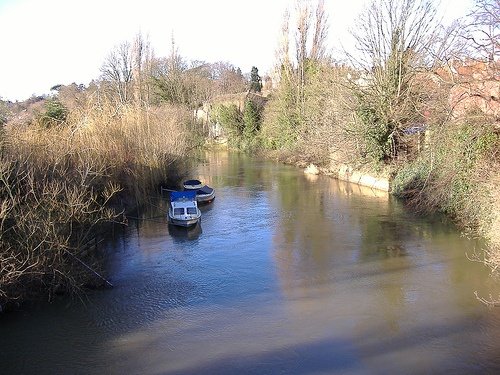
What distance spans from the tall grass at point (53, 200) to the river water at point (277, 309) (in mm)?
648

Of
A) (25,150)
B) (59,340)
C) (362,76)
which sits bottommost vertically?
(59,340)

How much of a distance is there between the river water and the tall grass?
0.65 m

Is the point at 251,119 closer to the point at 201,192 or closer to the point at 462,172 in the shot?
the point at 201,192

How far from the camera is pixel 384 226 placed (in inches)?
537

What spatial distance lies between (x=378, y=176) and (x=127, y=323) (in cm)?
1430

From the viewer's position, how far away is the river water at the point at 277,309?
6.77 meters

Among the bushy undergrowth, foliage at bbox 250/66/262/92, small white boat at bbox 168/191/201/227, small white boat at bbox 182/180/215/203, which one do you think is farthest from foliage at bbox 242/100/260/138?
small white boat at bbox 168/191/201/227

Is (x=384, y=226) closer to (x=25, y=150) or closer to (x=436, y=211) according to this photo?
(x=436, y=211)

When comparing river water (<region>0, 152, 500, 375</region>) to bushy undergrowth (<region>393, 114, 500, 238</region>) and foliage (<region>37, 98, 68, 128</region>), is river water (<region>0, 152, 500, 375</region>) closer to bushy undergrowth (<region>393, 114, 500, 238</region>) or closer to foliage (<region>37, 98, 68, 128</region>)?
bushy undergrowth (<region>393, 114, 500, 238</region>)

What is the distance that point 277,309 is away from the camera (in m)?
8.34

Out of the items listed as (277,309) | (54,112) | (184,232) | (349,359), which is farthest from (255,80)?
(349,359)

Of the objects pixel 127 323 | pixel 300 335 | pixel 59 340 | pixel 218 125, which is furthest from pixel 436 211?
pixel 218 125

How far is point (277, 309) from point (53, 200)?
4.83 m

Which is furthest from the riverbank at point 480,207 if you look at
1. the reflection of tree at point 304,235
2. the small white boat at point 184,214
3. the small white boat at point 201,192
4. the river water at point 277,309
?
the small white boat at point 184,214
